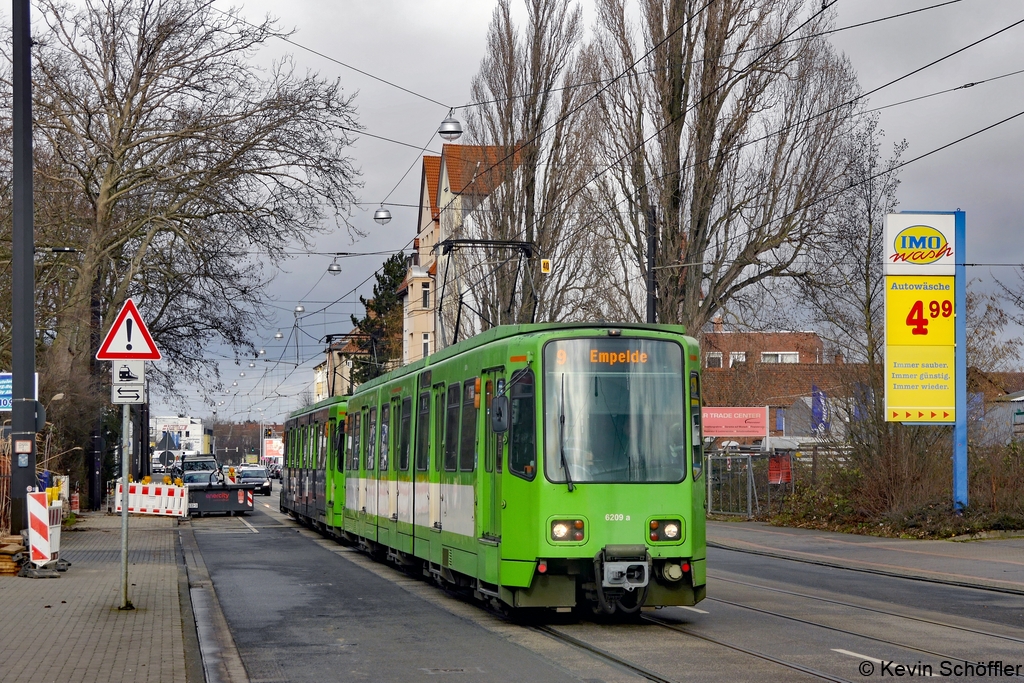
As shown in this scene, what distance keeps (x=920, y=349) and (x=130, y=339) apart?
17.2 metres

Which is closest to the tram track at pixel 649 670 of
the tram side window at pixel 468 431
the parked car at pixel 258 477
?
the tram side window at pixel 468 431

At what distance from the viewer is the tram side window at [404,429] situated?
18094 millimetres

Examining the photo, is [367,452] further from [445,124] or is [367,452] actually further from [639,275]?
[639,275]

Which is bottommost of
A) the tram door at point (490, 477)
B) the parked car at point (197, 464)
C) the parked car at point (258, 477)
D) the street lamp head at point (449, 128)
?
the parked car at point (258, 477)

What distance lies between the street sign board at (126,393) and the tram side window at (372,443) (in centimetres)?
821

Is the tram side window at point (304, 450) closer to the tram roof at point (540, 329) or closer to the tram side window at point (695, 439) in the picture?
the tram roof at point (540, 329)

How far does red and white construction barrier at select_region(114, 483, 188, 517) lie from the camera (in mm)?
37438

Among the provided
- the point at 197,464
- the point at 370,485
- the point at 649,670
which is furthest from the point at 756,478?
the point at 197,464

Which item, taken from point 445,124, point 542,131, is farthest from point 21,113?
point 542,131

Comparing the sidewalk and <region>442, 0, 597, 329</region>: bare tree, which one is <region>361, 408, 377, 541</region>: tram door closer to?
the sidewalk

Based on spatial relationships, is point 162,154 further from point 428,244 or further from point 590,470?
point 428,244

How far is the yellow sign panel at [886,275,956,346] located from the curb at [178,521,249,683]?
565 inches

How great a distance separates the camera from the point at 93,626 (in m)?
12.1

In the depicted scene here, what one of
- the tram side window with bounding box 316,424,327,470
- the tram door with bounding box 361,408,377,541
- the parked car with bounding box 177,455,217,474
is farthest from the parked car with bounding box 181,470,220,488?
the tram door with bounding box 361,408,377,541
